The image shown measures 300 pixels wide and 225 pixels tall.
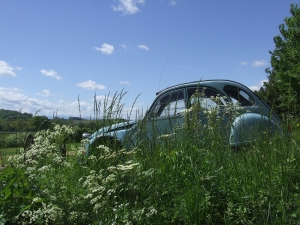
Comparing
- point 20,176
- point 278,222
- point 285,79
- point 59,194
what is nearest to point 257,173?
point 278,222

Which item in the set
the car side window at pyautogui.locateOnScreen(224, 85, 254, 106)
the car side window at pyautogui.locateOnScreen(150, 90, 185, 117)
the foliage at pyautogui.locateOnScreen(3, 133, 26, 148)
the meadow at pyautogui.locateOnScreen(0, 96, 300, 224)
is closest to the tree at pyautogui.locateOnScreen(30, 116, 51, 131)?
the foliage at pyautogui.locateOnScreen(3, 133, 26, 148)

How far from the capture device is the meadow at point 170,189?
232 cm

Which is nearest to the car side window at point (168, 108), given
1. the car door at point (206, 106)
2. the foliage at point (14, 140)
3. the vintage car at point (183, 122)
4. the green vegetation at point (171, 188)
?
the vintage car at point (183, 122)

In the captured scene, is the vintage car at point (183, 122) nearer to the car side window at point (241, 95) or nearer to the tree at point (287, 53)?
the car side window at point (241, 95)

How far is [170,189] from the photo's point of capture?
2732 millimetres

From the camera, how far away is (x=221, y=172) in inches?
109

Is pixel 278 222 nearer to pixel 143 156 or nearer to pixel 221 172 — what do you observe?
pixel 221 172

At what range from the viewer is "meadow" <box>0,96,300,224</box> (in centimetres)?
232

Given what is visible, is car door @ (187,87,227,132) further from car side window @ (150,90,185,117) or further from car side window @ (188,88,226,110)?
car side window @ (150,90,185,117)

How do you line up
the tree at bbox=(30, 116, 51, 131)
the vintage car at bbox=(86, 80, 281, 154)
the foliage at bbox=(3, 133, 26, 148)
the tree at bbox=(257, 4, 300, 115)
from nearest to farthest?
the vintage car at bbox=(86, 80, 281, 154)
the foliage at bbox=(3, 133, 26, 148)
the tree at bbox=(30, 116, 51, 131)
the tree at bbox=(257, 4, 300, 115)

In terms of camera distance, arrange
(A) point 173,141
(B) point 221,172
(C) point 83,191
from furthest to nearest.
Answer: (A) point 173,141, (B) point 221,172, (C) point 83,191

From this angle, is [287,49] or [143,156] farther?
[287,49]

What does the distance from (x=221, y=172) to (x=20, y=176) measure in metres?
1.55

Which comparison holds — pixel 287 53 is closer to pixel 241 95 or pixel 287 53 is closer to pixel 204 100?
pixel 241 95
